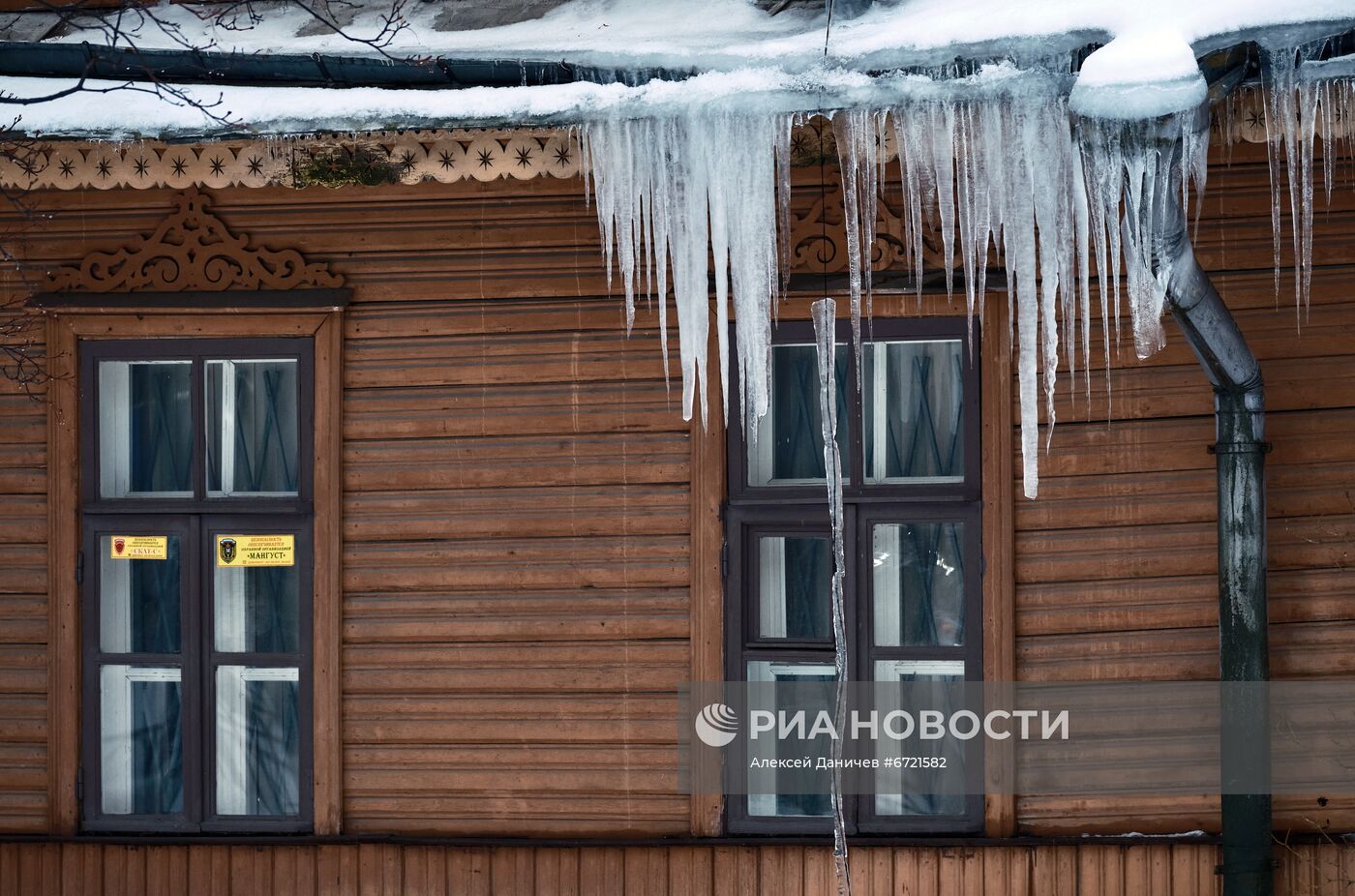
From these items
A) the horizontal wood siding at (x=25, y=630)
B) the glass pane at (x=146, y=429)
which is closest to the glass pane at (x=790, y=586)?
the glass pane at (x=146, y=429)

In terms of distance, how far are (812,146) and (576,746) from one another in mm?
2334

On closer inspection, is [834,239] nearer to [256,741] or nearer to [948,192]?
[948,192]

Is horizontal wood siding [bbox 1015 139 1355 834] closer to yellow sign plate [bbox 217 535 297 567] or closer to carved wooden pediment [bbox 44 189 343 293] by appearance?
yellow sign plate [bbox 217 535 297 567]

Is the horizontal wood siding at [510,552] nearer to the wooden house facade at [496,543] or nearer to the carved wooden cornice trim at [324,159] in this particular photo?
the wooden house facade at [496,543]

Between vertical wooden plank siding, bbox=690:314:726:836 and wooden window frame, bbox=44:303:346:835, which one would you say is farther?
wooden window frame, bbox=44:303:346:835

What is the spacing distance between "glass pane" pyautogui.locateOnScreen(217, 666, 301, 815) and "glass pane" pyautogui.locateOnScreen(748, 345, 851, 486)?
6.46ft

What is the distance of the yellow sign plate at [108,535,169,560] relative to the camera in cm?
503

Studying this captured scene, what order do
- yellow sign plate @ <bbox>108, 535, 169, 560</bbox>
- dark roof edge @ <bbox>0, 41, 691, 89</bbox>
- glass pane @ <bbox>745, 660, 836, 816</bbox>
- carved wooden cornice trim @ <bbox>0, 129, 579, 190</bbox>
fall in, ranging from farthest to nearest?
yellow sign plate @ <bbox>108, 535, 169, 560</bbox>
glass pane @ <bbox>745, 660, 836, 816</bbox>
carved wooden cornice trim @ <bbox>0, 129, 579, 190</bbox>
dark roof edge @ <bbox>0, 41, 691, 89</bbox>

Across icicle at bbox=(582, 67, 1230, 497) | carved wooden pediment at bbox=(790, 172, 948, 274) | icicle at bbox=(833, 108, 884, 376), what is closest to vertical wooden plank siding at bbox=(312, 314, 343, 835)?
icicle at bbox=(582, 67, 1230, 497)

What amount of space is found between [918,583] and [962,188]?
151 cm

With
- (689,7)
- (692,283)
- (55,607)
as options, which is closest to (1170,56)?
(692,283)

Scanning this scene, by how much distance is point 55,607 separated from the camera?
5.02 meters

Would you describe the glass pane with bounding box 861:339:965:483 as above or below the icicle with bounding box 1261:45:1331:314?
below

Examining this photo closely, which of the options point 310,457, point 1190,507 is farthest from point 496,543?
point 1190,507
